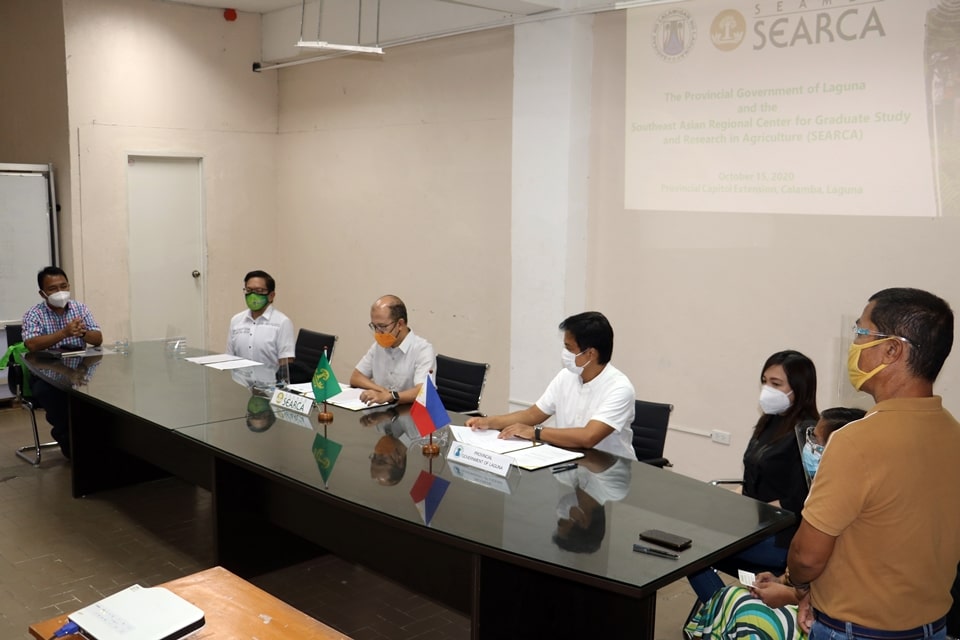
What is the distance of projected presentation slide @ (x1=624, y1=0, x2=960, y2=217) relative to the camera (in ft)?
13.8

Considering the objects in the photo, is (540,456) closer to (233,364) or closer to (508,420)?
(508,420)

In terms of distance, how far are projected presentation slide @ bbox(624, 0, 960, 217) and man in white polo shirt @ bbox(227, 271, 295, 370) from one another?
7.84ft

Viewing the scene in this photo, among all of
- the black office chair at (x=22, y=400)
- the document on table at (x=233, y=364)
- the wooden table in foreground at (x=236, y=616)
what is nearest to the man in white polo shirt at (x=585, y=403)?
the wooden table in foreground at (x=236, y=616)

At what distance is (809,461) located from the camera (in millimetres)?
2686

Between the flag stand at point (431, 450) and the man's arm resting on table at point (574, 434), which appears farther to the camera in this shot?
the man's arm resting on table at point (574, 434)

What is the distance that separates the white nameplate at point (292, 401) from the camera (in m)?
4.07

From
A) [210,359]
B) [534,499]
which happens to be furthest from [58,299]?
[534,499]

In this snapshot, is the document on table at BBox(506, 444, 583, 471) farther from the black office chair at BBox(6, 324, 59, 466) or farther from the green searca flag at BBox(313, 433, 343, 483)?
the black office chair at BBox(6, 324, 59, 466)

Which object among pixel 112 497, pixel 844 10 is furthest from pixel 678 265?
pixel 112 497

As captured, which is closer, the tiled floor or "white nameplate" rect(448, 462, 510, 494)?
"white nameplate" rect(448, 462, 510, 494)

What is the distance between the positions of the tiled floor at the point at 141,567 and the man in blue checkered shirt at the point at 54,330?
44cm

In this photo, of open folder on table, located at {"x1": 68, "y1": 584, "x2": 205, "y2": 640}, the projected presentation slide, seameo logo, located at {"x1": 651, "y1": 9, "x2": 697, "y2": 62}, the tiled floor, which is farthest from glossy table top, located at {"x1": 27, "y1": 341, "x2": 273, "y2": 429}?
seameo logo, located at {"x1": 651, "y1": 9, "x2": 697, "y2": 62}

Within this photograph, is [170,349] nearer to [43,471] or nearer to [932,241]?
[43,471]

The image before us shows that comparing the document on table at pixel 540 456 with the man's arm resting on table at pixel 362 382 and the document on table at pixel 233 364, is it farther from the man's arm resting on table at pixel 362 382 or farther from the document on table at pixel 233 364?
the document on table at pixel 233 364
